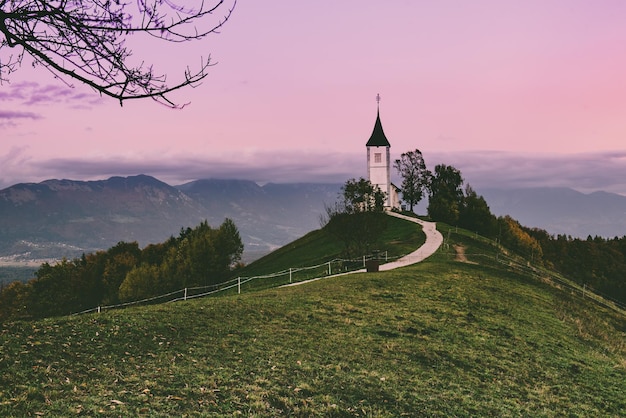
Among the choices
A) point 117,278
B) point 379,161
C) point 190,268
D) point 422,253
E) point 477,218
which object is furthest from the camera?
point 379,161

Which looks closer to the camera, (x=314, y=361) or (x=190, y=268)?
(x=314, y=361)

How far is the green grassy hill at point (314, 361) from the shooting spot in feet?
42.4

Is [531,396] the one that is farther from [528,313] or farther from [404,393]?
[528,313]

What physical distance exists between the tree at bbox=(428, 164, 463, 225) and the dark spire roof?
15.2 m

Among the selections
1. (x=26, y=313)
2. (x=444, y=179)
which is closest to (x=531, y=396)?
(x=26, y=313)

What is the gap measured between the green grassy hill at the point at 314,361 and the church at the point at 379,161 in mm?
90954

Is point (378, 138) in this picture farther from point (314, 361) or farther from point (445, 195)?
point (314, 361)

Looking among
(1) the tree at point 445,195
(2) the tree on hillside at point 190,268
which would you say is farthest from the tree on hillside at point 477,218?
(2) the tree on hillside at point 190,268

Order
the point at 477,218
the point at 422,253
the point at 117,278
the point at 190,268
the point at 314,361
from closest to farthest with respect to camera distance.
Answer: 1. the point at 314,361
2. the point at 422,253
3. the point at 190,268
4. the point at 117,278
5. the point at 477,218

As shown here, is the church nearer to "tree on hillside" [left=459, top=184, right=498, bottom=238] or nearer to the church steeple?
the church steeple

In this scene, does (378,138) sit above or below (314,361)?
above

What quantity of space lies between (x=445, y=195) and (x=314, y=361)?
10054 centimetres

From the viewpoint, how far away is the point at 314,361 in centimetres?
1758

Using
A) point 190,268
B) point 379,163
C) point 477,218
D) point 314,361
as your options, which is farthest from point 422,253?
point 379,163
